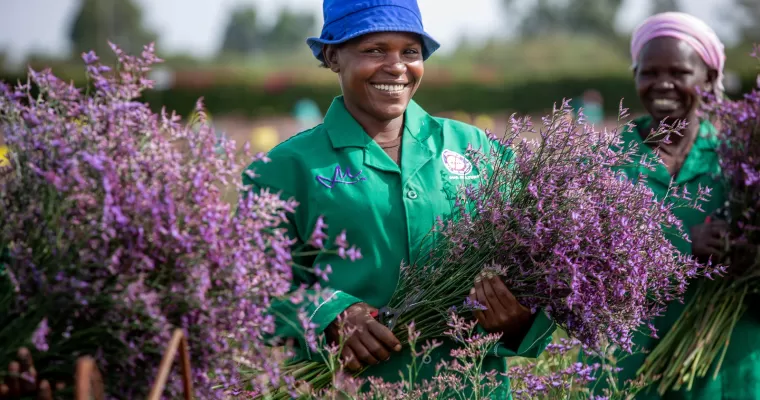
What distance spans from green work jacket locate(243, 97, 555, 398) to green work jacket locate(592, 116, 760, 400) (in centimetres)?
82

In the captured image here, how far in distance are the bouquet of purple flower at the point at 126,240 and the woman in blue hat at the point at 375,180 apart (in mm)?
683

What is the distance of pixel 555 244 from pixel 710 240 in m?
1.02

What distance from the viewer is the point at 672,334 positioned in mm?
3428

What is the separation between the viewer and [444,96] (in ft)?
98.6

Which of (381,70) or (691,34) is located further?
(691,34)

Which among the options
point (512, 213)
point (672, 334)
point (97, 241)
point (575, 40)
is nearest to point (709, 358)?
point (672, 334)

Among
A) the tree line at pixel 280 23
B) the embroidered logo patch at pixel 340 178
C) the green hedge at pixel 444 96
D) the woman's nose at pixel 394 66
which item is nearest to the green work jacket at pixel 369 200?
the embroidered logo patch at pixel 340 178

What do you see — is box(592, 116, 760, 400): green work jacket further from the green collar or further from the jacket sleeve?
the jacket sleeve

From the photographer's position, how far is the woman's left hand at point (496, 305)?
8.53 ft

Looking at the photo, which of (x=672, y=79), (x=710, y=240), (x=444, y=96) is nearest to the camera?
(x=710, y=240)

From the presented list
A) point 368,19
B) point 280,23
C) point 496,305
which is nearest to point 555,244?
point 496,305

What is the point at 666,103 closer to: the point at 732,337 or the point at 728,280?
the point at 728,280

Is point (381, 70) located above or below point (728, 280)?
above

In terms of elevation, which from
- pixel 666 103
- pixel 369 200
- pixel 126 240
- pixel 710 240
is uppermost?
pixel 666 103
